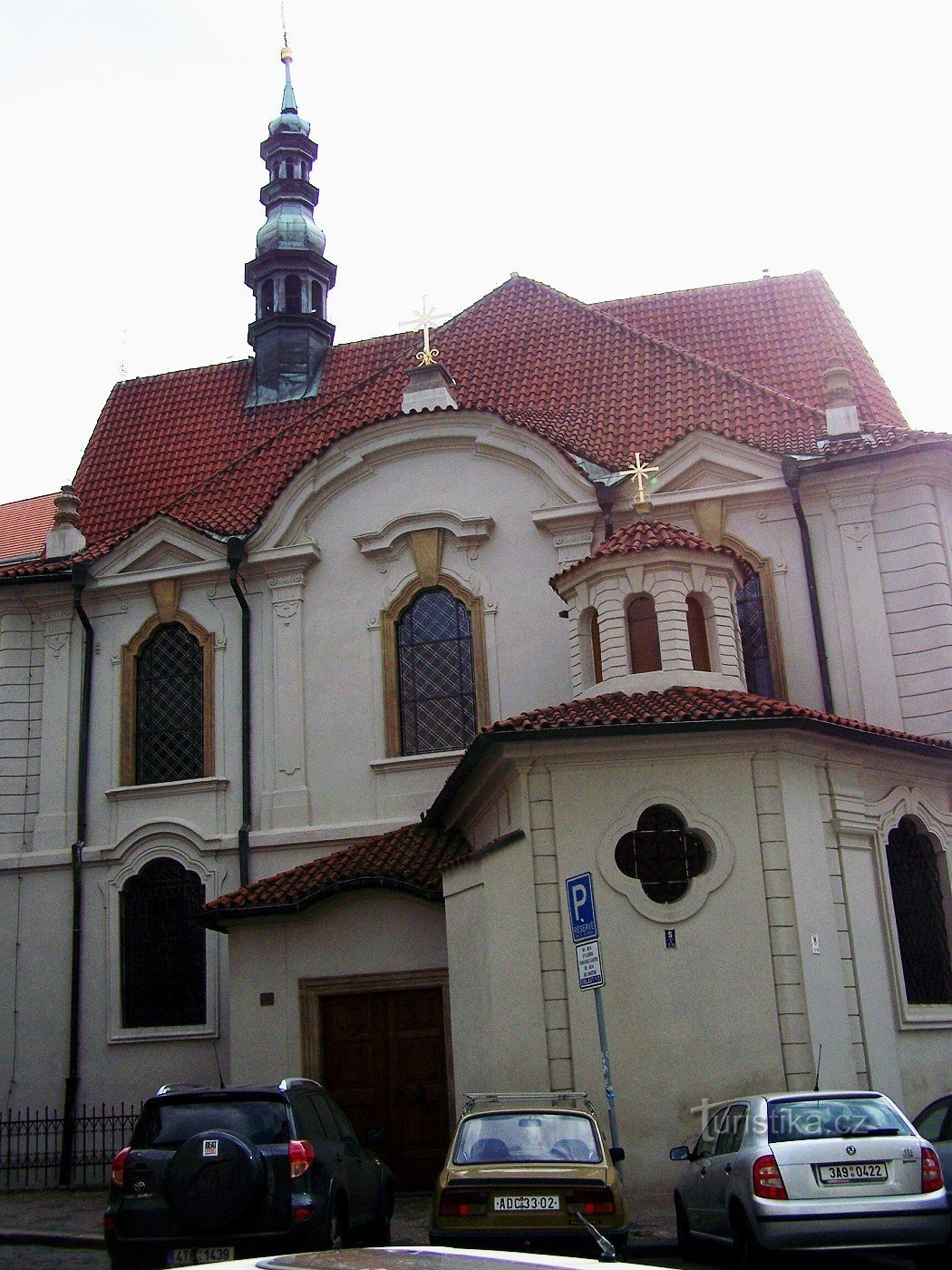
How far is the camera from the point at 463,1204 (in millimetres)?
10641

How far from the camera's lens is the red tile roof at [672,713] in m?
15.6

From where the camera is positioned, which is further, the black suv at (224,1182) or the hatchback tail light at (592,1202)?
the hatchback tail light at (592,1202)

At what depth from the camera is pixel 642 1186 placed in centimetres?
1455

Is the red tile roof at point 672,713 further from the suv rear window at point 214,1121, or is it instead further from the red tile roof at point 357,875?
the suv rear window at point 214,1121

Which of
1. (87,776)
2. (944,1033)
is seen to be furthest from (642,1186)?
(87,776)

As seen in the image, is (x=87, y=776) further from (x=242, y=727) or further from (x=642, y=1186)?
(x=642, y=1186)

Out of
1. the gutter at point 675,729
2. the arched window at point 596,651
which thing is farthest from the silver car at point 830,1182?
the arched window at point 596,651

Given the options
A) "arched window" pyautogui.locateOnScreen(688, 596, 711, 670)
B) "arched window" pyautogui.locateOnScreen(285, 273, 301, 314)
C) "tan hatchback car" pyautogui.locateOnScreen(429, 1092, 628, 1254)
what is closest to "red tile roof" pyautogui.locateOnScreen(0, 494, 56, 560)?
"arched window" pyautogui.locateOnScreen(285, 273, 301, 314)

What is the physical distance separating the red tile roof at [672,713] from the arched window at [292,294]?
14392mm

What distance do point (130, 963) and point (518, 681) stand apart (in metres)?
7.34

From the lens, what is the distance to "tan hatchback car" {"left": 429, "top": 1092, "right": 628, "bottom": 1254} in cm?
1046

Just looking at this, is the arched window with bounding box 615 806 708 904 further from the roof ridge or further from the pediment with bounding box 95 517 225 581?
the pediment with bounding box 95 517 225 581

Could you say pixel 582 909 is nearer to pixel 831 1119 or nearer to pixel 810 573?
pixel 831 1119

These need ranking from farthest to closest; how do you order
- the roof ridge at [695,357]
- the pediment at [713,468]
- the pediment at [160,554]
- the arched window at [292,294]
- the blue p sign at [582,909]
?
the arched window at [292,294], the pediment at [160,554], the roof ridge at [695,357], the pediment at [713,468], the blue p sign at [582,909]
